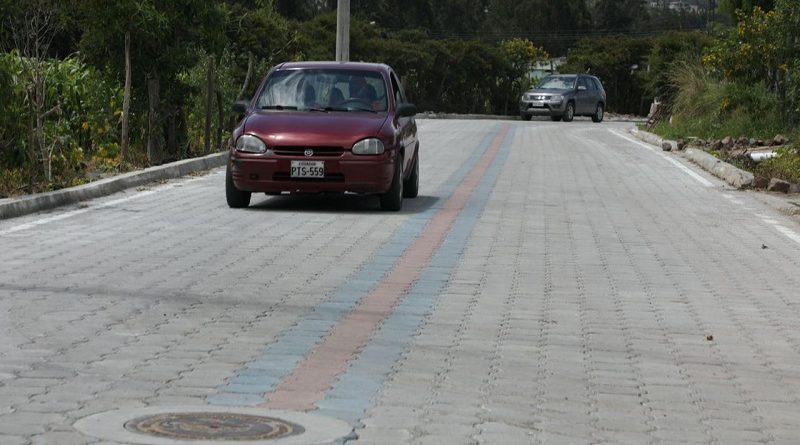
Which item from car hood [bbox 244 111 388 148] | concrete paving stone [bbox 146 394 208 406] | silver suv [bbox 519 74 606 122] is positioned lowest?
silver suv [bbox 519 74 606 122]

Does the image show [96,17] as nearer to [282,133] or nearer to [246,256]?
[282,133]

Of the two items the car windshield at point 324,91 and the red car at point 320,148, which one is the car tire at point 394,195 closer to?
the red car at point 320,148

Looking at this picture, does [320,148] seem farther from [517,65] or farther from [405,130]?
[517,65]

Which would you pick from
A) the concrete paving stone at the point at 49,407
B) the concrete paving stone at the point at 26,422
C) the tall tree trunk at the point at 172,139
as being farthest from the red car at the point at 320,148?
the concrete paving stone at the point at 26,422

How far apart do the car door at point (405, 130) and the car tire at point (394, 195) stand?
1.80 ft

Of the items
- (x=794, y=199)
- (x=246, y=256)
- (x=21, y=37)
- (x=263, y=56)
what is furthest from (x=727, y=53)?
(x=246, y=256)

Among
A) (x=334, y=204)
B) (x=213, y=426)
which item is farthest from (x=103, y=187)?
(x=213, y=426)

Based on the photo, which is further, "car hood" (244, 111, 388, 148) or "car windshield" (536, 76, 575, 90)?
"car windshield" (536, 76, 575, 90)

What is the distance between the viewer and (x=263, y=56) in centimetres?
3506

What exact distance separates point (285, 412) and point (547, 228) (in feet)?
29.0

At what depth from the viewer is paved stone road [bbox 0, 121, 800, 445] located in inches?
284

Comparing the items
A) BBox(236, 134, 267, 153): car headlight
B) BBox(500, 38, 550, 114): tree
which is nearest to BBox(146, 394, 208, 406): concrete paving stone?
BBox(236, 134, 267, 153): car headlight

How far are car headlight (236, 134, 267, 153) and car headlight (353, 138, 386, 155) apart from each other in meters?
0.94

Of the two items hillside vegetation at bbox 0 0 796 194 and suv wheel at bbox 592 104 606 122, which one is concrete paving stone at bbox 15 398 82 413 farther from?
suv wheel at bbox 592 104 606 122
